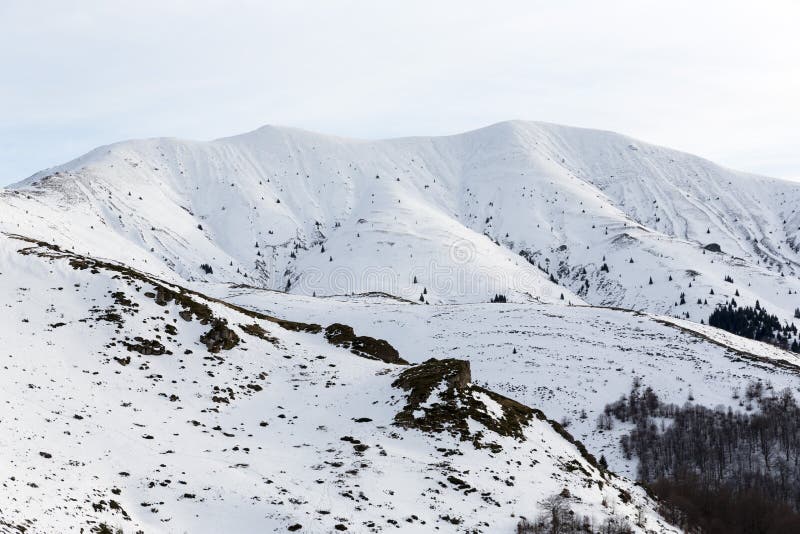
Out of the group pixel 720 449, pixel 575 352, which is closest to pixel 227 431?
pixel 720 449

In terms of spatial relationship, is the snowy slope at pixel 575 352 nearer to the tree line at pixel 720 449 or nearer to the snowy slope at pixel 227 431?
the tree line at pixel 720 449

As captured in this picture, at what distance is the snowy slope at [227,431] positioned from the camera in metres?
21.1

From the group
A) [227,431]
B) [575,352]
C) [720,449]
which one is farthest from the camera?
[575,352]

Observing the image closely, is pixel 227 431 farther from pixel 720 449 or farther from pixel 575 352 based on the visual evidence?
pixel 575 352

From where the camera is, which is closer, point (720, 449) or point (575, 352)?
point (720, 449)

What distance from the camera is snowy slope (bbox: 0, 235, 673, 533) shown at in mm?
21062

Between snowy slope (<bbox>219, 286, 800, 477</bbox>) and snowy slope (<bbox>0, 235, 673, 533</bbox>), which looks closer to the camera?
snowy slope (<bbox>0, 235, 673, 533</bbox>)

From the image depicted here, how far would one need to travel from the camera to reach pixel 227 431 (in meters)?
29.0

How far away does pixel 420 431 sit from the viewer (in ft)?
102

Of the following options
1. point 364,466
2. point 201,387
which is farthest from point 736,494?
point 201,387

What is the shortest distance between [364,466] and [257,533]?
7057 mm

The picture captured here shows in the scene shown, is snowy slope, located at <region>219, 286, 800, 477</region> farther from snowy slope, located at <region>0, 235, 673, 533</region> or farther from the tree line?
snowy slope, located at <region>0, 235, 673, 533</region>

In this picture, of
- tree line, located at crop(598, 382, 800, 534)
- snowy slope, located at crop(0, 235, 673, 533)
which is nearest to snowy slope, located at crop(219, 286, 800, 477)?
tree line, located at crop(598, 382, 800, 534)

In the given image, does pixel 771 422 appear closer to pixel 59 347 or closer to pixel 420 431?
pixel 420 431
